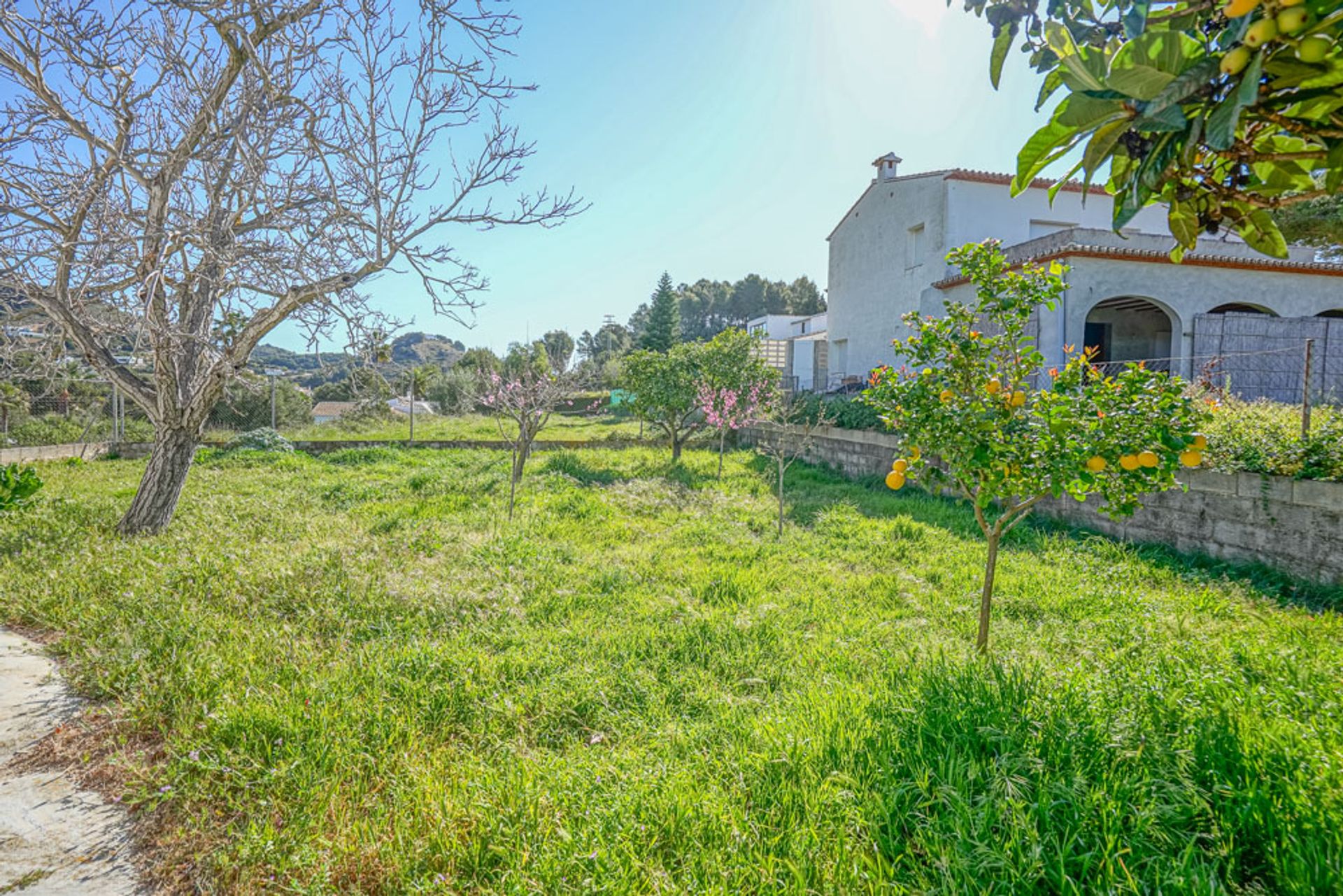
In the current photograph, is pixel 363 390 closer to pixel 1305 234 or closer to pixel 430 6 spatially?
pixel 430 6

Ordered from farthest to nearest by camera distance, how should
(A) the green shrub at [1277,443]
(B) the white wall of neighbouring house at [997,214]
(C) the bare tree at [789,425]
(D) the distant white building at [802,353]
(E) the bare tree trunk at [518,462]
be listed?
(D) the distant white building at [802,353] < (B) the white wall of neighbouring house at [997,214] < (C) the bare tree at [789,425] < (E) the bare tree trunk at [518,462] < (A) the green shrub at [1277,443]

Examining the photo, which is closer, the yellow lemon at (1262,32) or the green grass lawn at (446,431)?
the yellow lemon at (1262,32)

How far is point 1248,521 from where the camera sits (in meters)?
5.32

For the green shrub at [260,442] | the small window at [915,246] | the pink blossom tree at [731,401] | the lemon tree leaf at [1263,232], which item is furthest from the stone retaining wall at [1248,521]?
the green shrub at [260,442]

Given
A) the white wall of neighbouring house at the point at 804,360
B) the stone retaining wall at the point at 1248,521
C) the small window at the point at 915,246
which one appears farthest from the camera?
the white wall of neighbouring house at the point at 804,360

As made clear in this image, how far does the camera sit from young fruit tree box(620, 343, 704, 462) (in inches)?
539

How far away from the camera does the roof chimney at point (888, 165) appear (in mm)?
16672

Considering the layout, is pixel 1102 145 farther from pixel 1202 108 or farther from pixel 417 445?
pixel 417 445

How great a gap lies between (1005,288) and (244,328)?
711 cm

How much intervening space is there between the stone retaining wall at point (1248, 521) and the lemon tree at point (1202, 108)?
325 centimetres

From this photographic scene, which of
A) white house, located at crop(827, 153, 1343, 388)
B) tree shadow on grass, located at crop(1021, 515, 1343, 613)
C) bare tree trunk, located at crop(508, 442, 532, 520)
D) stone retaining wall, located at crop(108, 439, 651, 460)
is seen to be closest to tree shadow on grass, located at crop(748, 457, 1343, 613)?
tree shadow on grass, located at crop(1021, 515, 1343, 613)

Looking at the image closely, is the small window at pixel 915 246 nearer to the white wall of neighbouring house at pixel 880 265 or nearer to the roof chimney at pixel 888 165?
the white wall of neighbouring house at pixel 880 265

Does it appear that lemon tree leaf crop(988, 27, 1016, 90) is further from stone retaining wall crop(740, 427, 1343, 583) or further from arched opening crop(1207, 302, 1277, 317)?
arched opening crop(1207, 302, 1277, 317)

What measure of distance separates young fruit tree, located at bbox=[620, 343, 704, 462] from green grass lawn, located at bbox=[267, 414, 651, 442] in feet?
8.44
